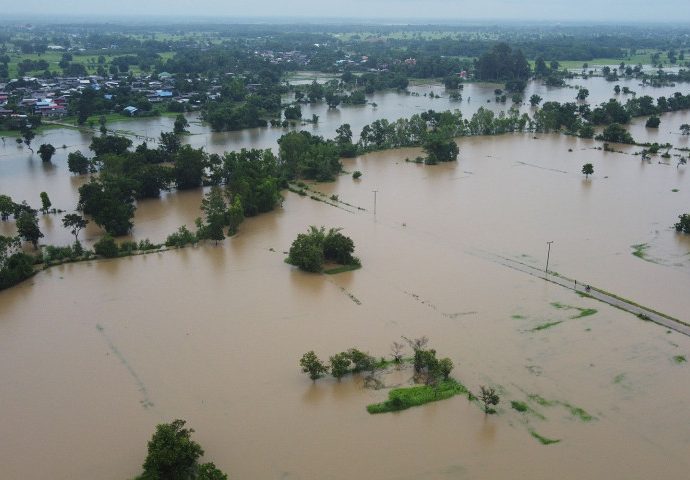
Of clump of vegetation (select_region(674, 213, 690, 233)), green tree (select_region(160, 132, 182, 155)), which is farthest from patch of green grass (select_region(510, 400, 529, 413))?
green tree (select_region(160, 132, 182, 155))

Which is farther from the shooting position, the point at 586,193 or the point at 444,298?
the point at 586,193

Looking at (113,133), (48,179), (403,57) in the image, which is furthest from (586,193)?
(403,57)

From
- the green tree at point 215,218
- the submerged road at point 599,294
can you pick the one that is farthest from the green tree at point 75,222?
the submerged road at point 599,294

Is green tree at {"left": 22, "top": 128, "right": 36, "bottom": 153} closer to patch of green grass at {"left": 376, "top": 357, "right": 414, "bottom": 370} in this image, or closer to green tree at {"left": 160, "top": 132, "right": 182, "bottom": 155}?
green tree at {"left": 160, "top": 132, "right": 182, "bottom": 155}

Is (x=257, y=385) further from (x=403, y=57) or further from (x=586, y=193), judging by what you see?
(x=403, y=57)

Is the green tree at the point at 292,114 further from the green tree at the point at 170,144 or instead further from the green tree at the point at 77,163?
the green tree at the point at 77,163
